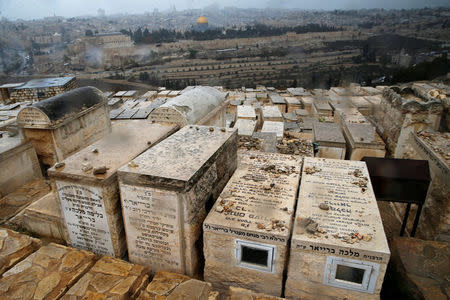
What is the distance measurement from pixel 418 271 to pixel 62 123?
24.9 ft

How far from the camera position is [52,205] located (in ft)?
17.6

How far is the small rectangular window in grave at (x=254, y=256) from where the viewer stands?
3824 mm

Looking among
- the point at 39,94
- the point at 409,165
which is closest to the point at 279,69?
the point at 39,94

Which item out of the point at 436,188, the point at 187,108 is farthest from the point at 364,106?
the point at 187,108

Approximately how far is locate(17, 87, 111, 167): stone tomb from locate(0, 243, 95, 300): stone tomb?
3.23 m

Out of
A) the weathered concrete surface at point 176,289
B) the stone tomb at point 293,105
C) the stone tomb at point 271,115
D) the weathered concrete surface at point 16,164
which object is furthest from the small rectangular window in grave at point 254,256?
the stone tomb at point 293,105

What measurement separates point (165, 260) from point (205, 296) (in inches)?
36.5

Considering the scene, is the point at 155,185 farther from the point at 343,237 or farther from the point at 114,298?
the point at 343,237

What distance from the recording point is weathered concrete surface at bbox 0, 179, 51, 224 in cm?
611

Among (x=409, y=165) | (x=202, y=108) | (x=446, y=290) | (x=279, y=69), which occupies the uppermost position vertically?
(x=202, y=108)

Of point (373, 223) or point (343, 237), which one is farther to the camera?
point (373, 223)

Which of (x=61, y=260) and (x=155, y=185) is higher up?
(x=155, y=185)

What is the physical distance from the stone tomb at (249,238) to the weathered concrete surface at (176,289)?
0.39 metres

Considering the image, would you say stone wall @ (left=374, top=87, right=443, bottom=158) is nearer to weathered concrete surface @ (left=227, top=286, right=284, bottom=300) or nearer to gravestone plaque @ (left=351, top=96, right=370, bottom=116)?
gravestone plaque @ (left=351, top=96, right=370, bottom=116)
